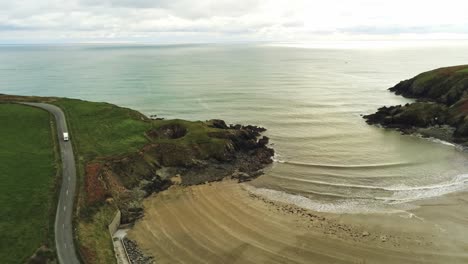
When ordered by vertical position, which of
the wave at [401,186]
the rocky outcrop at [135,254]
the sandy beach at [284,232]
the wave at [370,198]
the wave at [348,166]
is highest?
the wave at [348,166]

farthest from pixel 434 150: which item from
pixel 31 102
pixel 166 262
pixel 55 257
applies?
pixel 31 102

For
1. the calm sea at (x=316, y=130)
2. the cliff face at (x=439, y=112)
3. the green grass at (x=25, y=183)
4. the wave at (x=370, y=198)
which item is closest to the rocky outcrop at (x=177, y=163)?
the calm sea at (x=316, y=130)

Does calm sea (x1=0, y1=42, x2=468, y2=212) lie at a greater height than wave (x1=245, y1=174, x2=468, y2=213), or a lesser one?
greater

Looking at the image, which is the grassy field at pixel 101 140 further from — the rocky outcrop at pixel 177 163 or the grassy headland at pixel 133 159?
the rocky outcrop at pixel 177 163

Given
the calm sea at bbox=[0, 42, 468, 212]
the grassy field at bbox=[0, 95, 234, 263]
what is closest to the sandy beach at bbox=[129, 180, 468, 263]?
the calm sea at bbox=[0, 42, 468, 212]

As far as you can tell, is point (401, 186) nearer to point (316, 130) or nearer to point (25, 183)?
point (316, 130)

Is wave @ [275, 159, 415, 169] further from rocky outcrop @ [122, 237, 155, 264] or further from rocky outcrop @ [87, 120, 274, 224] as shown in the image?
rocky outcrop @ [122, 237, 155, 264]

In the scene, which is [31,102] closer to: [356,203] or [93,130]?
[93,130]
